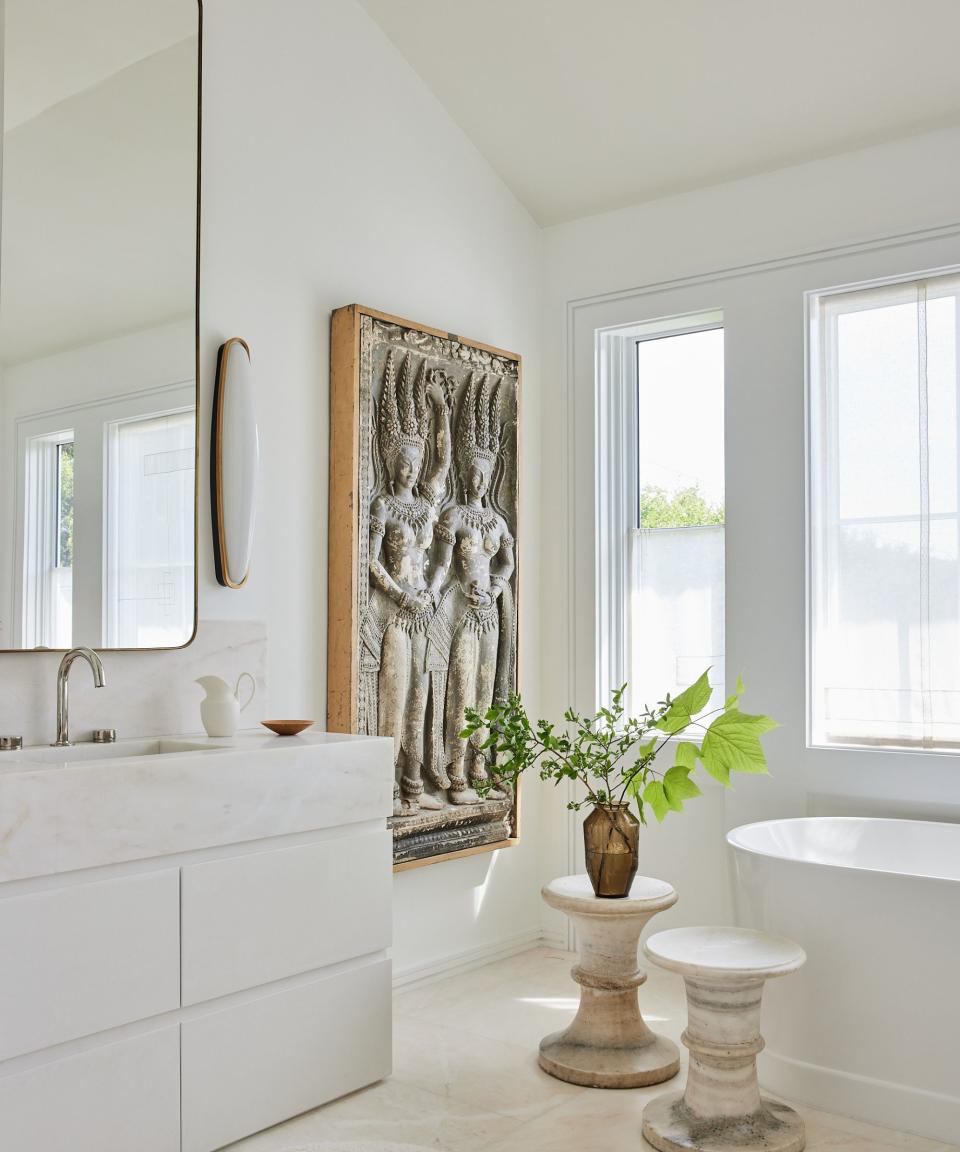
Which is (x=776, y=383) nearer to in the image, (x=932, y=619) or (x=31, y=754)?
(x=932, y=619)

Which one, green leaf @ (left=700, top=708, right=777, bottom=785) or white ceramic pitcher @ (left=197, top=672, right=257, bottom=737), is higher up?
white ceramic pitcher @ (left=197, top=672, right=257, bottom=737)

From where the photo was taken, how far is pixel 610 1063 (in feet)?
8.93

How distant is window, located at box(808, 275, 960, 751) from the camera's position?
327cm

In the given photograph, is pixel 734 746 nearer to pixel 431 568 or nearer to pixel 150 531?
pixel 431 568

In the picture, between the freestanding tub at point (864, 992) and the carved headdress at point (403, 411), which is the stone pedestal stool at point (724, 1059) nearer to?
the freestanding tub at point (864, 992)

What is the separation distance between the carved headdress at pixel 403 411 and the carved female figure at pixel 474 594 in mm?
210

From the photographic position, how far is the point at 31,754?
7.88 feet

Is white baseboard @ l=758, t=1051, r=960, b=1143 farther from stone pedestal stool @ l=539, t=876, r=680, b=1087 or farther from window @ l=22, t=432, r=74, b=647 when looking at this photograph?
window @ l=22, t=432, r=74, b=647

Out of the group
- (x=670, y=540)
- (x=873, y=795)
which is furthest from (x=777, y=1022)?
(x=670, y=540)

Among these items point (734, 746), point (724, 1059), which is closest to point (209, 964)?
point (724, 1059)

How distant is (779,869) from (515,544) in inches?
60.1

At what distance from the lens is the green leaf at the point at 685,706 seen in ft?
9.42

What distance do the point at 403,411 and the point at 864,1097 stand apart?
2153 millimetres

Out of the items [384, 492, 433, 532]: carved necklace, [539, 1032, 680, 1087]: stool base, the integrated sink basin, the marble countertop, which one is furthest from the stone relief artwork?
[539, 1032, 680, 1087]: stool base
